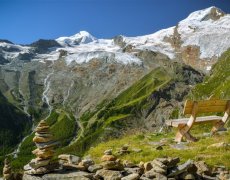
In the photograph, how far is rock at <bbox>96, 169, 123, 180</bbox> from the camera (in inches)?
526

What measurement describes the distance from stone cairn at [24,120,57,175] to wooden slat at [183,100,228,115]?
32.9ft

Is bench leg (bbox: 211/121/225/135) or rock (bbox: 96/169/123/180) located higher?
bench leg (bbox: 211/121/225/135)

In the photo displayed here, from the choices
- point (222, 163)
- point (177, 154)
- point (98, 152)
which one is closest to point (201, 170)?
point (222, 163)

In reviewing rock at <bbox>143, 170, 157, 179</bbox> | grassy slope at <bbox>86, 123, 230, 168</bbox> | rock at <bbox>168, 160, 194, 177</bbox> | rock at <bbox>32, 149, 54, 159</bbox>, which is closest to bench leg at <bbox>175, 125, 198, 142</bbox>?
grassy slope at <bbox>86, 123, 230, 168</bbox>

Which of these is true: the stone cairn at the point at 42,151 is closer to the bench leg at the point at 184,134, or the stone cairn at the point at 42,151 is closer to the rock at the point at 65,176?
the rock at the point at 65,176

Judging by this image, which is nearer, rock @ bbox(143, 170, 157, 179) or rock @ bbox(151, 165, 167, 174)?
rock @ bbox(143, 170, 157, 179)

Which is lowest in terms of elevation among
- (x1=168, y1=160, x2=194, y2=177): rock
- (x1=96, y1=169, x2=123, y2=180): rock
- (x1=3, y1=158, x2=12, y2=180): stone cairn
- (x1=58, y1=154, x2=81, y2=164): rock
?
(x1=3, y1=158, x2=12, y2=180): stone cairn

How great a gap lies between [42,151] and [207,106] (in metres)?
12.0

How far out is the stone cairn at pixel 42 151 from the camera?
13.6 meters

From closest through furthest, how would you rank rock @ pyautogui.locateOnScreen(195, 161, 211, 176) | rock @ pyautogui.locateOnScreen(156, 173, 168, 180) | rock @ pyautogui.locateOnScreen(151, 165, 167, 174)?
rock @ pyautogui.locateOnScreen(156, 173, 168, 180)
rock @ pyautogui.locateOnScreen(151, 165, 167, 174)
rock @ pyautogui.locateOnScreen(195, 161, 211, 176)

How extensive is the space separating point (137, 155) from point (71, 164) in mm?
5077

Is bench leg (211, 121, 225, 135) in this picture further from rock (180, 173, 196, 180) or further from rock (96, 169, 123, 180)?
rock (96, 169, 123, 180)

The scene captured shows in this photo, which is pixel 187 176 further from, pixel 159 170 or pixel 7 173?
pixel 7 173

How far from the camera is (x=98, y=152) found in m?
21.5
